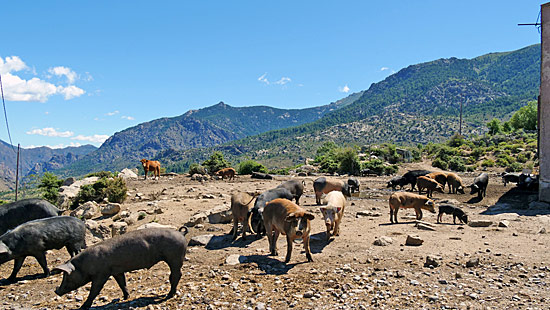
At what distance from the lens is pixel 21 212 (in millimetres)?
11359

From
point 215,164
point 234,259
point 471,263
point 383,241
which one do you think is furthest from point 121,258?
point 215,164

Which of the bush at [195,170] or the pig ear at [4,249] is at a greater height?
the bush at [195,170]

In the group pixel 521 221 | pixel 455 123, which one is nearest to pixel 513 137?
pixel 521 221

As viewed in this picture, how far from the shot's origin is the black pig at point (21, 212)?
36.7 ft

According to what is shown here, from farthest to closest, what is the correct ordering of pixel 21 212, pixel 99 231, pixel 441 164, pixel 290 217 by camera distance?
pixel 441 164 < pixel 99 231 < pixel 21 212 < pixel 290 217

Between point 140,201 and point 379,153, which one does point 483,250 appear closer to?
point 140,201

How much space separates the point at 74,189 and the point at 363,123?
162578 mm

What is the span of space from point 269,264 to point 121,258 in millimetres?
3390

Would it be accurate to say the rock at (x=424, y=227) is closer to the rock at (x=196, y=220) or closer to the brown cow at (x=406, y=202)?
the brown cow at (x=406, y=202)

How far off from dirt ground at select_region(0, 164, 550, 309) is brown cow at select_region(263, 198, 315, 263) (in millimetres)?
406

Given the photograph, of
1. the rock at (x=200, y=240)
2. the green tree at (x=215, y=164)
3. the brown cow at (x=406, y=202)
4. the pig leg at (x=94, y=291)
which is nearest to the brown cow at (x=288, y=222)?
the rock at (x=200, y=240)

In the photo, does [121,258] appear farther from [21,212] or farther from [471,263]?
[471,263]

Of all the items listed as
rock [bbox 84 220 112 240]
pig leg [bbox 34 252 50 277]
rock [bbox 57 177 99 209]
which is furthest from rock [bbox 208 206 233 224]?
rock [bbox 57 177 99 209]

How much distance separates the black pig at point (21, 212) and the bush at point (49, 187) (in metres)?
8.59
